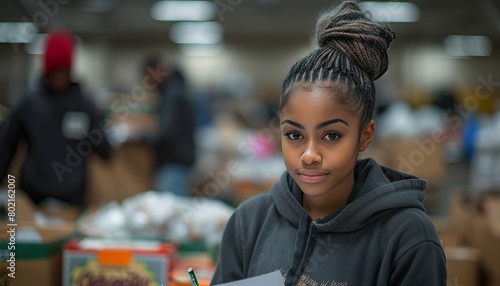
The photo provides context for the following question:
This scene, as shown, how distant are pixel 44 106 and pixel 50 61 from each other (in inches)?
10.2

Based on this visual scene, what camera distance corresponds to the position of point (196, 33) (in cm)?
1427

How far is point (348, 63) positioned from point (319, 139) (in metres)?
0.18

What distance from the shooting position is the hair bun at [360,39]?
1249 mm

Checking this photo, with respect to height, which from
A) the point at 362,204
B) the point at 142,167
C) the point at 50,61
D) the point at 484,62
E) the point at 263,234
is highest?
the point at 484,62

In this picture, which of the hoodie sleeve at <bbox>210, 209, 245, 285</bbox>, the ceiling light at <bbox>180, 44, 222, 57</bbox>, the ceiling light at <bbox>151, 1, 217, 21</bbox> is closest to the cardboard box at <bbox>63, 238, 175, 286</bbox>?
the hoodie sleeve at <bbox>210, 209, 245, 285</bbox>

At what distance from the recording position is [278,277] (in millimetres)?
1246

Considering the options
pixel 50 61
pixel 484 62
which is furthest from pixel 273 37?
pixel 50 61

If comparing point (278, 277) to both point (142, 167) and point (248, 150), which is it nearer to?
point (142, 167)

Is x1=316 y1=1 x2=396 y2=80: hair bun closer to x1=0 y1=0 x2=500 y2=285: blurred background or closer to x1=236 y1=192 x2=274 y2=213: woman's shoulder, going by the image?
x1=0 y1=0 x2=500 y2=285: blurred background

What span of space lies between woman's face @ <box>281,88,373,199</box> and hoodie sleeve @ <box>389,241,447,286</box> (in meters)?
0.21

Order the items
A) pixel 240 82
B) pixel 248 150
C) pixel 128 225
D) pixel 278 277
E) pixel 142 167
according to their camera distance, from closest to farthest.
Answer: pixel 278 277
pixel 128 225
pixel 142 167
pixel 248 150
pixel 240 82

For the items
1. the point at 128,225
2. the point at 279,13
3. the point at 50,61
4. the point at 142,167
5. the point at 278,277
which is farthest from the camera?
the point at 279,13

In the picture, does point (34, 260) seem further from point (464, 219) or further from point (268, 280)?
point (464, 219)

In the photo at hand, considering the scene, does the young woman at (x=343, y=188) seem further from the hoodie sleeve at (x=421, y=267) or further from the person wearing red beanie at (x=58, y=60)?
the person wearing red beanie at (x=58, y=60)
